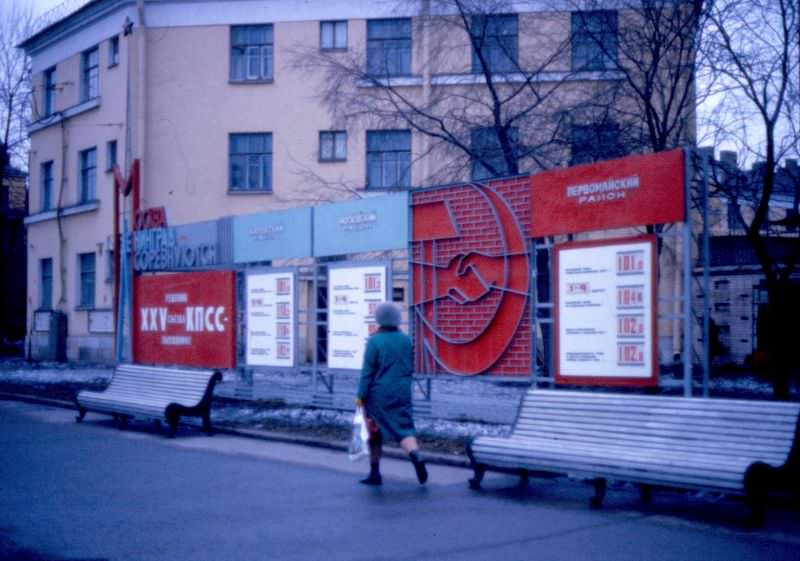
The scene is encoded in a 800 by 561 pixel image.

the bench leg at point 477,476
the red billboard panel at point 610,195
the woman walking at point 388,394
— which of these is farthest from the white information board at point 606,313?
the woman walking at point 388,394

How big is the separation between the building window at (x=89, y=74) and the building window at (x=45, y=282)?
20.6ft

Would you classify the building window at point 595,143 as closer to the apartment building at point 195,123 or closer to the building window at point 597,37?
the building window at point 597,37

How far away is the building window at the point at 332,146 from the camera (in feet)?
96.4

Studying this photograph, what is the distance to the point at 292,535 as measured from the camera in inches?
306

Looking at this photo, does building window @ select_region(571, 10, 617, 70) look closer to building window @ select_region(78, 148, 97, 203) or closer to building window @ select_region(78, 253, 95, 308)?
building window @ select_region(78, 148, 97, 203)

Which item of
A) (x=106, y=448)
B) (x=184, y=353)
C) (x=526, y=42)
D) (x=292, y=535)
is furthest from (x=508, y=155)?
(x=292, y=535)

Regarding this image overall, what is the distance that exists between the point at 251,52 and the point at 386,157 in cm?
561

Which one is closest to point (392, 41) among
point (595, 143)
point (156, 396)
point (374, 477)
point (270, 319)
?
point (595, 143)

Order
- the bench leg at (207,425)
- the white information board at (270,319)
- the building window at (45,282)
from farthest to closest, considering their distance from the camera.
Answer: the building window at (45,282)
the white information board at (270,319)
the bench leg at (207,425)

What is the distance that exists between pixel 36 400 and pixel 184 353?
370cm

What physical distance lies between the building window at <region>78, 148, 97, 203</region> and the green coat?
25841mm

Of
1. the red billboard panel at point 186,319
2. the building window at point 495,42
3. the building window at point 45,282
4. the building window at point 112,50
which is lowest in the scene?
the red billboard panel at point 186,319

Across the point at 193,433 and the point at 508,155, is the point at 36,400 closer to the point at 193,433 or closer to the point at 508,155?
the point at 193,433

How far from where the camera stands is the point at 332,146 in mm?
29672
